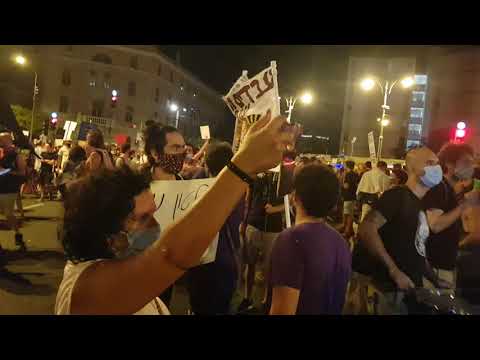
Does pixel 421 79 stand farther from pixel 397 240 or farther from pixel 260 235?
pixel 397 240

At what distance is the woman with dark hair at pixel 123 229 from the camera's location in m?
1.38

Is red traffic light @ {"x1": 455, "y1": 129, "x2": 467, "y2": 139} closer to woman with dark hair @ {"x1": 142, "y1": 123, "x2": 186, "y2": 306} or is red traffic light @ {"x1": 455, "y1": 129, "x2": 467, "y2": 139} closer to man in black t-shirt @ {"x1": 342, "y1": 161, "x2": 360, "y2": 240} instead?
man in black t-shirt @ {"x1": 342, "y1": 161, "x2": 360, "y2": 240}

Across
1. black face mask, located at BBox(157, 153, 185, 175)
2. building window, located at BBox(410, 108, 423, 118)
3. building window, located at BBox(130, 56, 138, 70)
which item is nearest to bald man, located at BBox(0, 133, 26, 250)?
black face mask, located at BBox(157, 153, 185, 175)

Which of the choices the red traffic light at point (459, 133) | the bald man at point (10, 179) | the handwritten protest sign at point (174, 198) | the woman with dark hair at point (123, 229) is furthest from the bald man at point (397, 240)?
the red traffic light at point (459, 133)

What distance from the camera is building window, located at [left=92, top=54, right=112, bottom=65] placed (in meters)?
65.0

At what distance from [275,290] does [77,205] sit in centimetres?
123

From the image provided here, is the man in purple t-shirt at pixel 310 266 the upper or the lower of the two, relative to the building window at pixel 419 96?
lower

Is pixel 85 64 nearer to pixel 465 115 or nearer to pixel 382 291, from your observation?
pixel 465 115

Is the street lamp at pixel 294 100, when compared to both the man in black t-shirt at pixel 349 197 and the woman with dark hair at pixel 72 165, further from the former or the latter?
the woman with dark hair at pixel 72 165

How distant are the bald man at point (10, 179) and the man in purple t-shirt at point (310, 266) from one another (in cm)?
709

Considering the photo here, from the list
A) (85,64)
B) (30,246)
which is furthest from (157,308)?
(85,64)

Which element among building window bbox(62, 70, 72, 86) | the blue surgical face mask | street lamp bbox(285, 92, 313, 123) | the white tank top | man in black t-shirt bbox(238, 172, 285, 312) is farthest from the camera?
building window bbox(62, 70, 72, 86)

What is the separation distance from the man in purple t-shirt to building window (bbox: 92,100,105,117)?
6745cm

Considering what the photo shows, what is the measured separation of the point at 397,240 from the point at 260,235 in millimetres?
2626
